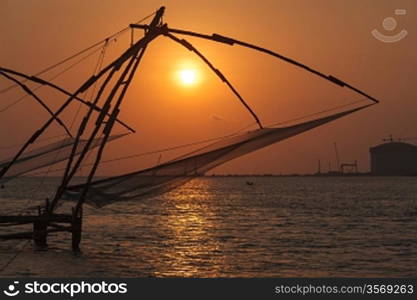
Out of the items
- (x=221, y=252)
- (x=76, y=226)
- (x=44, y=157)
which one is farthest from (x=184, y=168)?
(x=221, y=252)

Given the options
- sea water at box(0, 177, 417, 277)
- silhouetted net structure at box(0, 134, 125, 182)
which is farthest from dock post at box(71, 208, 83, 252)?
silhouetted net structure at box(0, 134, 125, 182)

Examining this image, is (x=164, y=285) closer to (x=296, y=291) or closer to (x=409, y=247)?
(x=296, y=291)

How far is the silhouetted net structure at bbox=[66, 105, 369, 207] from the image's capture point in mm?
17266

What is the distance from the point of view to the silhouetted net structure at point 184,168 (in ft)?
56.6

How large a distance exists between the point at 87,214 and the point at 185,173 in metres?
39.8

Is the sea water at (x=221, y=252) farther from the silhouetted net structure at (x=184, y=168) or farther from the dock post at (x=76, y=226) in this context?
the silhouetted net structure at (x=184, y=168)

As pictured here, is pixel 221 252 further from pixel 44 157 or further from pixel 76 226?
pixel 44 157

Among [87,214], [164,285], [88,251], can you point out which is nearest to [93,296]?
[164,285]

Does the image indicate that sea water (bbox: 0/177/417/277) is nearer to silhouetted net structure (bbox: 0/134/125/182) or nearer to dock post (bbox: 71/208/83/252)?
dock post (bbox: 71/208/83/252)

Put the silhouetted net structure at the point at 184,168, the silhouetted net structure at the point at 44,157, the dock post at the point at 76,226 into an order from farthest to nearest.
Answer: the dock post at the point at 76,226, the silhouetted net structure at the point at 44,157, the silhouetted net structure at the point at 184,168

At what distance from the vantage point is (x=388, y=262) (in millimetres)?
26984

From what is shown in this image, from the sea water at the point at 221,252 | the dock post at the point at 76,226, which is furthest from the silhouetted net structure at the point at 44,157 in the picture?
the sea water at the point at 221,252

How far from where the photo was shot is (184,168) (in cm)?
1773

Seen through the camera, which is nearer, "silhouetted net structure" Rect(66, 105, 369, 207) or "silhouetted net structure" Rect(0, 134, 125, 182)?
"silhouetted net structure" Rect(66, 105, 369, 207)
